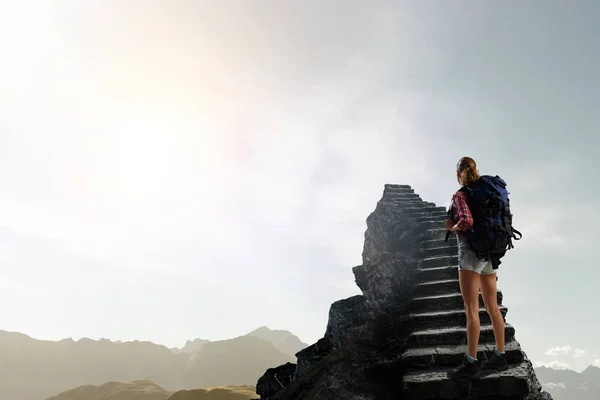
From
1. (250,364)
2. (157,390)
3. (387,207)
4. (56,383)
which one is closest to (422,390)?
(387,207)

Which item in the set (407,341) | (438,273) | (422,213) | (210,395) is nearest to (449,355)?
(407,341)

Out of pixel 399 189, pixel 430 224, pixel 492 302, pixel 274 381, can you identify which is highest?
pixel 399 189

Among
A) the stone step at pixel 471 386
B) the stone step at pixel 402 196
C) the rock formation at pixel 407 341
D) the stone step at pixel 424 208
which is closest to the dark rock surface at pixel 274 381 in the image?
the rock formation at pixel 407 341

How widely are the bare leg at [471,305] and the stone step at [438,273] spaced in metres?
2.68

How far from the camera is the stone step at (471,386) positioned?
13.0ft

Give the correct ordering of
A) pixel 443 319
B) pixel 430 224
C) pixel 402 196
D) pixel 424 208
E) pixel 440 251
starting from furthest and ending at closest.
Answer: pixel 402 196
pixel 424 208
pixel 430 224
pixel 440 251
pixel 443 319

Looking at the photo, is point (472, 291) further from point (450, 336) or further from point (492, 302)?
point (450, 336)

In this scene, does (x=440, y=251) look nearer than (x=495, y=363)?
No

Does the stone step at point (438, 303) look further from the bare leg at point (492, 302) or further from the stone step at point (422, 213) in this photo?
the stone step at point (422, 213)

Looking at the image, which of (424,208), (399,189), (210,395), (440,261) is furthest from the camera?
(210,395)

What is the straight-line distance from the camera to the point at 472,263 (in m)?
4.11

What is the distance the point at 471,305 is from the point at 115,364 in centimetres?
19726

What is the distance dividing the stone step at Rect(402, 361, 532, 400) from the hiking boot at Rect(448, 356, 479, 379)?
0.06 meters

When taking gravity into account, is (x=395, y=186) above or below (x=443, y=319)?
above
